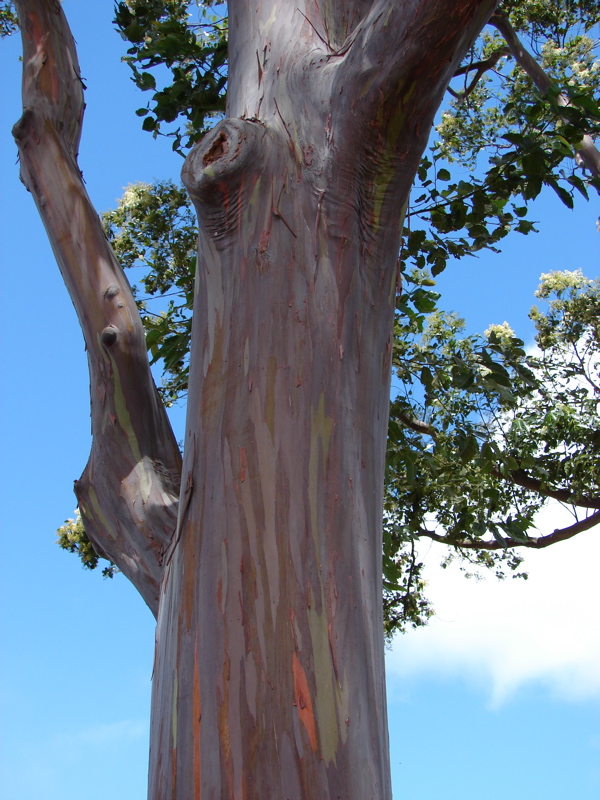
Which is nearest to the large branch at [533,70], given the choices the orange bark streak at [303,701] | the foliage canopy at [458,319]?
A: the foliage canopy at [458,319]

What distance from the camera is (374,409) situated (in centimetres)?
175

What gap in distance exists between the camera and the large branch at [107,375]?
2045mm

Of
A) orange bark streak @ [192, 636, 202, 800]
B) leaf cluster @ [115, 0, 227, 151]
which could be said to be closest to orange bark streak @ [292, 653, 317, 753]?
orange bark streak @ [192, 636, 202, 800]

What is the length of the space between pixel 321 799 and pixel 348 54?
1665 millimetres

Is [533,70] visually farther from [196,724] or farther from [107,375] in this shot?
[196,724]

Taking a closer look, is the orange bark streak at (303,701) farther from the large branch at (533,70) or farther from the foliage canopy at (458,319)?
→ the large branch at (533,70)

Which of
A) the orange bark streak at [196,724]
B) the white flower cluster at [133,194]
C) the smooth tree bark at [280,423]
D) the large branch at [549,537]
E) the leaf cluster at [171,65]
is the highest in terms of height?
the white flower cluster at [133,194]

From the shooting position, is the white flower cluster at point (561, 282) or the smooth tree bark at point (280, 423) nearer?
the smooth tree bark at point (280, 423)

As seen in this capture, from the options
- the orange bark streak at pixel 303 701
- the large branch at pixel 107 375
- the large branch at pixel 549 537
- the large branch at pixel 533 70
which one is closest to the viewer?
the orange bark streak at pixel 303 701

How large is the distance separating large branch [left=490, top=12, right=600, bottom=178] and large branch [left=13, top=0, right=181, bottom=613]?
435cm

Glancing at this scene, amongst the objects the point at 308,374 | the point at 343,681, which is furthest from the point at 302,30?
the point at 343,681

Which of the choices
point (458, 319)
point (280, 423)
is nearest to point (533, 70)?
point (458, 319)

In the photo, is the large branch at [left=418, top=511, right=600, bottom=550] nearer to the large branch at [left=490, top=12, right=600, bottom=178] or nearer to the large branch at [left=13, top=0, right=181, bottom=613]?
the large branch at [left=490, top=12, right=600, bottom=178]

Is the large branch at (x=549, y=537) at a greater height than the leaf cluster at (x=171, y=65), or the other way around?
the leaf cluster at (x=171, y=65)
